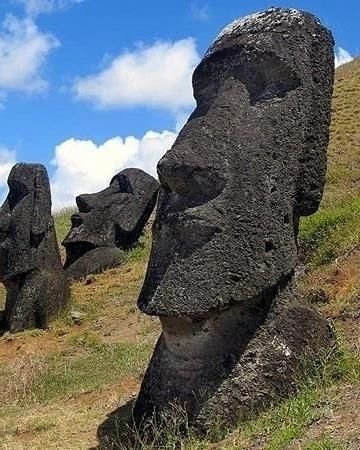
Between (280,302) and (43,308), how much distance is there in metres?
7.66

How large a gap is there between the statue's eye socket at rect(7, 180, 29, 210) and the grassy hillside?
6.41ft

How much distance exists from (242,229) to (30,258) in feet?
26.2

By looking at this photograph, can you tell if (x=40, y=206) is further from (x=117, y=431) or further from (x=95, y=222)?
(x=117, y=431)

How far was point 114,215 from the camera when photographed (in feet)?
59.4

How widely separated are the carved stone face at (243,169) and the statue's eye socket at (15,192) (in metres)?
7.41

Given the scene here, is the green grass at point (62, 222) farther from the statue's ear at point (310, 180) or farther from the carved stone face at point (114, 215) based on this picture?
the statue's ear at point (310, 180)

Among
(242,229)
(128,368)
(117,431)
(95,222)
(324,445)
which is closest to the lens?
(324,445)

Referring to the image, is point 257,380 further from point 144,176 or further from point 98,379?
point 144,176

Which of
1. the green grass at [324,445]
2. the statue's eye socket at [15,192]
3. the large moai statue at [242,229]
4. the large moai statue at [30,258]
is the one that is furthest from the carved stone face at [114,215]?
the green grass at [324,445]

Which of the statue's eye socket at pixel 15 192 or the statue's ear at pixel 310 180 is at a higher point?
the statue's eye socket at pixel 15 192

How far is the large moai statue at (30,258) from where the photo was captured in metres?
13.2

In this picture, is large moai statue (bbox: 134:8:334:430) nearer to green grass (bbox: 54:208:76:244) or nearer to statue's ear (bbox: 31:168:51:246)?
statue's ear (bbox: 31:168:51:246)

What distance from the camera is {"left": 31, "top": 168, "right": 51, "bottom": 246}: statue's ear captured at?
43.6 ft

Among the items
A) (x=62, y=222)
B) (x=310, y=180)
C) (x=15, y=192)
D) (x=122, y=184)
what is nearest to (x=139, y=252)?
(x=122, y=184)
